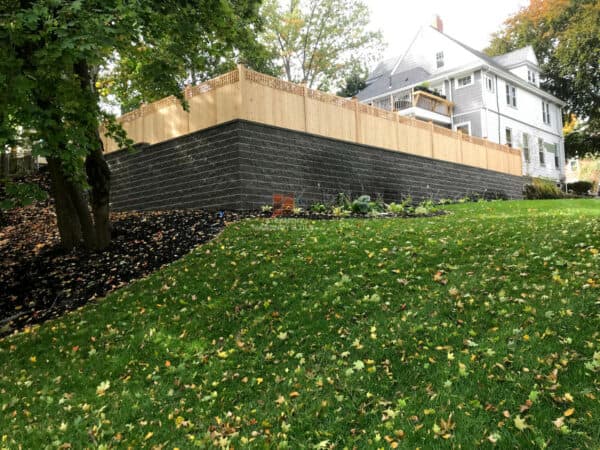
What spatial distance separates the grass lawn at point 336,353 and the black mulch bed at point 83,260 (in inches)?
31.7

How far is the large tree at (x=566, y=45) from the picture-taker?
30.1 meters

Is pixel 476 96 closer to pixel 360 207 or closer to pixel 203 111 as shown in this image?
pixel 360 207

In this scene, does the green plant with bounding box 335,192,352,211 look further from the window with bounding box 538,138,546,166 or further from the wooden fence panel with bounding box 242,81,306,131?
the window with bounding box 538,138,546,166

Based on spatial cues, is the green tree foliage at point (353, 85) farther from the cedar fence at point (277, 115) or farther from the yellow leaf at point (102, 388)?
the yellow leaf at point (102, 388)

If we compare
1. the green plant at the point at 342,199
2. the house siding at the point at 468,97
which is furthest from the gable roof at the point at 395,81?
the green plant at the point at 342,199

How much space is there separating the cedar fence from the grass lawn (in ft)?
16.3

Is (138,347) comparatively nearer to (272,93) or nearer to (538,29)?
(272,93)

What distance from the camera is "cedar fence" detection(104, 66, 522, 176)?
36.1 ft

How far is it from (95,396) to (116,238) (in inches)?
230

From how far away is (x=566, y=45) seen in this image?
31.0m

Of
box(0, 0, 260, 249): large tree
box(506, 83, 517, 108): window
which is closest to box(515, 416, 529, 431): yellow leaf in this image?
box(0, 0, 260, 249): large tree

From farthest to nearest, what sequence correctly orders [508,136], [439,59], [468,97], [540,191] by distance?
1. [439,59]
2. [508,136]
3. [468,97]
4. [540,191]

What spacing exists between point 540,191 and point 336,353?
20.9 metres

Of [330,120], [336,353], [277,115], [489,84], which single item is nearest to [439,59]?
[489,84]
